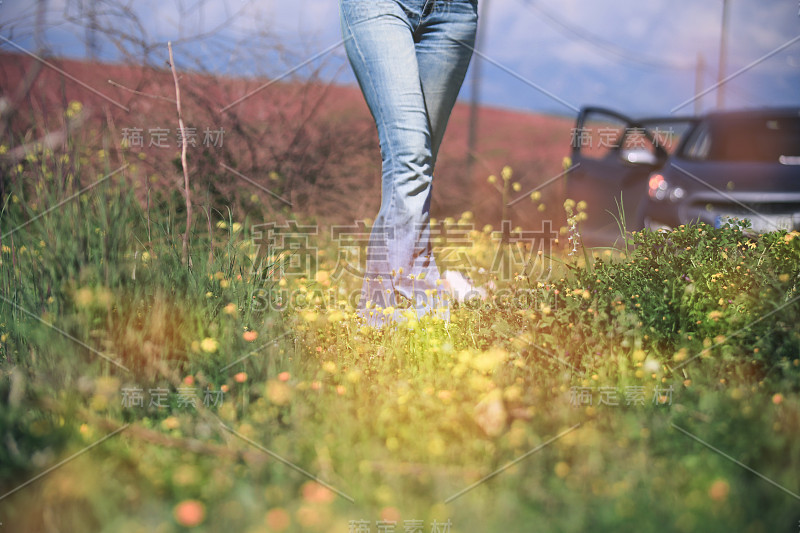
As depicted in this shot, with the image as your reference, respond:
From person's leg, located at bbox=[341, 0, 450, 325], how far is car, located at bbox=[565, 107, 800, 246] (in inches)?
86.0

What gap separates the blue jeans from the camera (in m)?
2.65

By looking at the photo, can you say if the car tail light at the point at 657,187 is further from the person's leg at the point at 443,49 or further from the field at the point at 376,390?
the person's leg at the point at 443,49

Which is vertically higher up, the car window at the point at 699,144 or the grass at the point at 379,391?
the car window at the point at 699,144

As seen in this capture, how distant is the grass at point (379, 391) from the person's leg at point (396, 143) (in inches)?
10.2

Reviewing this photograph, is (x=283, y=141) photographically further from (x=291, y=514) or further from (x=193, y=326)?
(x=291, y=514)

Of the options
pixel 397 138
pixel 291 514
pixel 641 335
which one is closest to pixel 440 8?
pixel 397 138

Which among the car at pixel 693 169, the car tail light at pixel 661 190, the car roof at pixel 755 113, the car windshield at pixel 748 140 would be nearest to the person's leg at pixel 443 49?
the car at pixel 693 169

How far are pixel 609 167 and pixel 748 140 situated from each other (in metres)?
1.17

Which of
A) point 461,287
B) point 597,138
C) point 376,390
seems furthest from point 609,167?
point 376,390

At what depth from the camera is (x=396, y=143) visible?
2.70 metres

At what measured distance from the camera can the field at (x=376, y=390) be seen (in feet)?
4.69

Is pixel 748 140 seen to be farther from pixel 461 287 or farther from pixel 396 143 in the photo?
pixel 396 143

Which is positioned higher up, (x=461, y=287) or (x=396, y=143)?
(x=396, y=143)

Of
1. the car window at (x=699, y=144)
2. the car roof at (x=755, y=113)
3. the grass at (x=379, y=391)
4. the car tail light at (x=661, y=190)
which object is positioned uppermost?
the car roof at (x=755, y=113)
